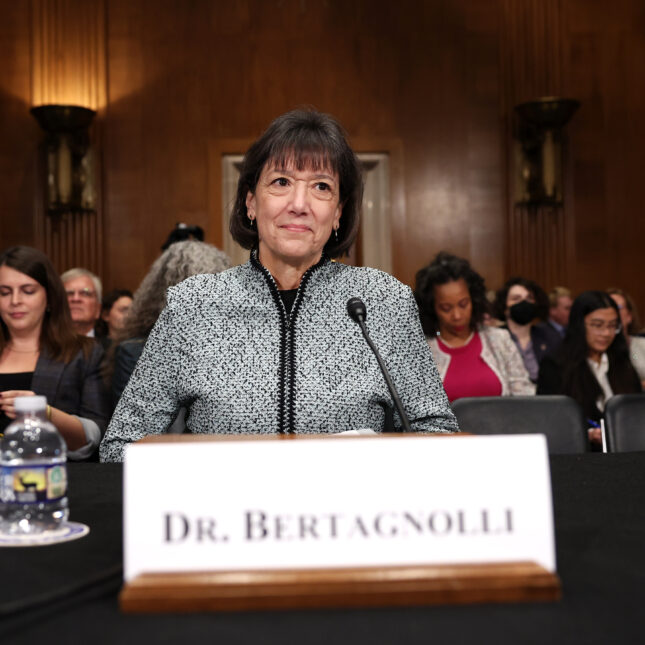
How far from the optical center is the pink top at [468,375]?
420 cm

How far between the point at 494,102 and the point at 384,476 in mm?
7534

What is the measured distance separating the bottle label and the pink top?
3141mm

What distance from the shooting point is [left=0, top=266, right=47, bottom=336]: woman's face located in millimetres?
3248

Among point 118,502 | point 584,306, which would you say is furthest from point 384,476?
point 584,306

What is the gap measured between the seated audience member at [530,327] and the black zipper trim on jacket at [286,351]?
4.18 meters

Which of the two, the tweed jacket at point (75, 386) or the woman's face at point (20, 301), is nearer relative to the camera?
the tweed jacket at point (75, 386)

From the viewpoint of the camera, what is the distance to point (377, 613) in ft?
2.72

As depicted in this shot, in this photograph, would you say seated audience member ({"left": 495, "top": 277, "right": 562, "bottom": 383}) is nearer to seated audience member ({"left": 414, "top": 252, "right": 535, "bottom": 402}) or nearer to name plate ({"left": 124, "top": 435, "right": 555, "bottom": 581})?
seated audience member ({"left": 414, "top": 252, "right": 535, "bottom": 402})

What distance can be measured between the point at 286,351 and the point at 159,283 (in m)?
1.54

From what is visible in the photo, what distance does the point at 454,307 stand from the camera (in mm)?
4375

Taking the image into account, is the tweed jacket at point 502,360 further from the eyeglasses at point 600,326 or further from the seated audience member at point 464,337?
the eyeglasses at point 600,326

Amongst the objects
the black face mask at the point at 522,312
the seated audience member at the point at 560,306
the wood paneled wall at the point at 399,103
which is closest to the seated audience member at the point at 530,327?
the black face mask at the point at 522,312

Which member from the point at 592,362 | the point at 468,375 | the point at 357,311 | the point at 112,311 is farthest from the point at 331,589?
the point at 112,311

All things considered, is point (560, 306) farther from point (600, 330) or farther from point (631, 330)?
point (600, 330)
